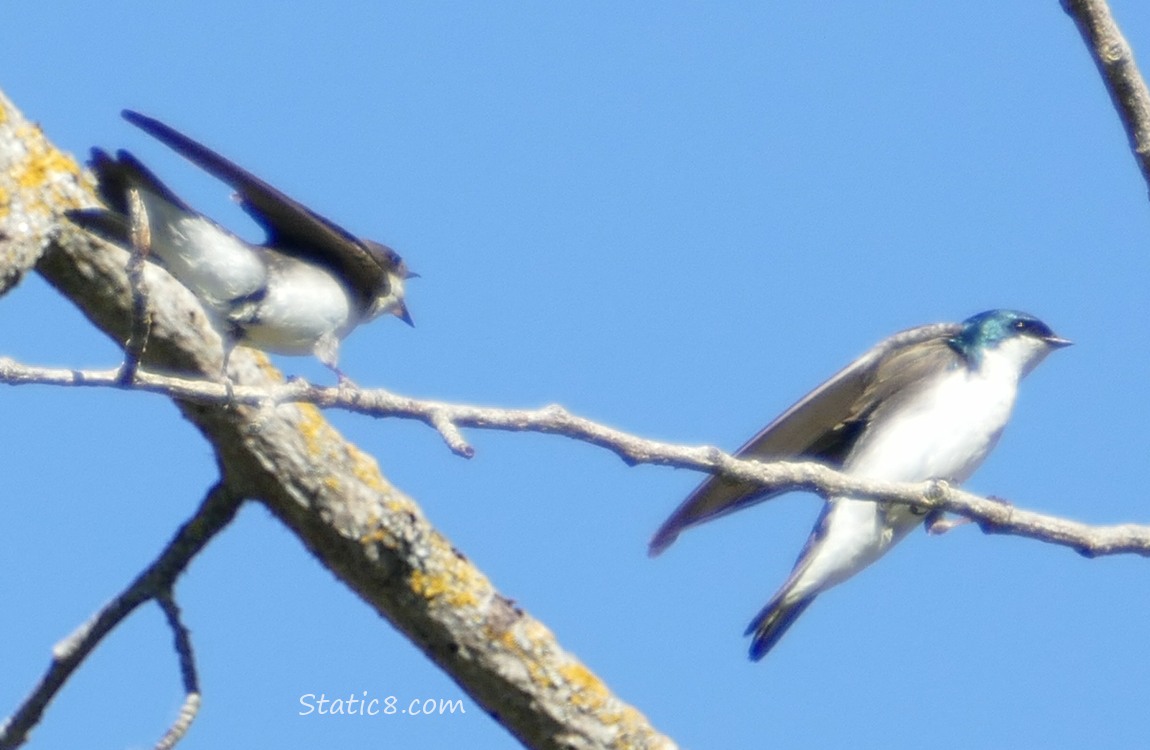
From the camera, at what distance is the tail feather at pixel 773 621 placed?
502 cm

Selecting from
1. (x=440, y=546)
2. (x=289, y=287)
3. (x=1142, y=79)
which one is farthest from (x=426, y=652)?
(x=1142, y=79)

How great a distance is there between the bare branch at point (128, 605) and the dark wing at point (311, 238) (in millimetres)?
600

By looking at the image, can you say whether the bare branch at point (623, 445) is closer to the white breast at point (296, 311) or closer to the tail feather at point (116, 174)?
the tail feather at point (116, 174)

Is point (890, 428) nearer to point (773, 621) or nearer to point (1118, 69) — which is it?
point (773, 621)

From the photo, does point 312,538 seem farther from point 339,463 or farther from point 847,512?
point 847,512

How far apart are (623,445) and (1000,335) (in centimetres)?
296

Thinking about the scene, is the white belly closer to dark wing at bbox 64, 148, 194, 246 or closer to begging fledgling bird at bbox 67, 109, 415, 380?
begging fledgling bird at bbox 67, 109, 415, 380

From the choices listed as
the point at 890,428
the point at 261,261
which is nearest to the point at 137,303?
the point at 261,261

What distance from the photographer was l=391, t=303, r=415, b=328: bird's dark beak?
14.1ft

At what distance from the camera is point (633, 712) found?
11.4 ft

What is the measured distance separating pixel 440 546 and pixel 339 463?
27 cm

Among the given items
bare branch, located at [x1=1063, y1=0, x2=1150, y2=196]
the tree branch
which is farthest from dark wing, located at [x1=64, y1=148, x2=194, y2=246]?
bare branch, located at [x1=1063, y1=0, x2=1150, y2=196]

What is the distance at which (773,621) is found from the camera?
198 inches

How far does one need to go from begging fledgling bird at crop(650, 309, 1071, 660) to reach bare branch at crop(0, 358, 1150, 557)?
72.0 inches
